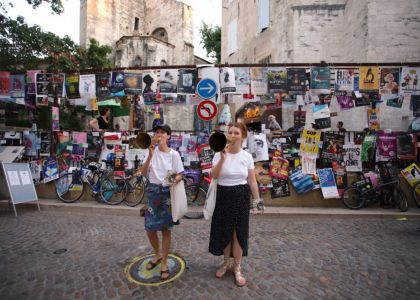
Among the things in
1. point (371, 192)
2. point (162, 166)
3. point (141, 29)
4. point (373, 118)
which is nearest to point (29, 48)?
point (162, 166)

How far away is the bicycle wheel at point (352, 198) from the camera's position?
687 centimetres

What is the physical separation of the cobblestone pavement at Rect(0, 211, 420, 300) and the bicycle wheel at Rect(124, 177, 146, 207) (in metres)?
1.10

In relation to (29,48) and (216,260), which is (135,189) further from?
(29,48)

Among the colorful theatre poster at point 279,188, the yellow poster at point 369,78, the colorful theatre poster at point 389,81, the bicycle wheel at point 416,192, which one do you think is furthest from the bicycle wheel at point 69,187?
the bicycle wheel at point 416,192

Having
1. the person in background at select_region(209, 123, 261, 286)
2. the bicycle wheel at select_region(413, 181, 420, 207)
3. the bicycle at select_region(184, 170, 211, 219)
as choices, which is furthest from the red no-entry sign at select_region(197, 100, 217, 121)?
the bicycle wheel at select_region(413, 181, 420, 207)

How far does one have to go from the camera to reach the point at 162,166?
11.0ft

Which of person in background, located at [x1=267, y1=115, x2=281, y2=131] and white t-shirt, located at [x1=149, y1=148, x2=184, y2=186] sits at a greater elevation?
person in background, located at [x1=267, y1=115, x2=281, y2=131]

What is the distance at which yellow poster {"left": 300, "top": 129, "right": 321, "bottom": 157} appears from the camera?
6977mm

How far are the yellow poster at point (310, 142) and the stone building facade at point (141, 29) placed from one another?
852 inches

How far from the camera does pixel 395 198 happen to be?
6805 millimetres

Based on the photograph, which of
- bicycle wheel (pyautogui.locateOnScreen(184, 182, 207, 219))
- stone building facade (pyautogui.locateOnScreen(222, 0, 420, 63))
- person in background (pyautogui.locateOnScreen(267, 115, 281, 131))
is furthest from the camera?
stone building facade (pyautogui.locateOnScreen(222, 0, 420, 63))

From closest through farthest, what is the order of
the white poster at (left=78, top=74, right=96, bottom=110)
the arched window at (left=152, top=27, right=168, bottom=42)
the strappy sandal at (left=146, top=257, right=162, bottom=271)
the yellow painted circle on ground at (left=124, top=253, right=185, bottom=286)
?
1. the yellow painted circle on ground at (left=124, top=253, right=185, bottom=286)
2. the strappy sandal at (left=146, top=257, right=162, bottom=271)
3. the white poster at (left=78, top=74, right=96, bottom=110)
4. the arched window at (left=152, top=27, right=168, bottom=42)

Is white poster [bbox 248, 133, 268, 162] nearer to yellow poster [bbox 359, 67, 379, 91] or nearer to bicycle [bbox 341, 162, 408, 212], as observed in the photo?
bicycle [bbox 341, 162, 408, 212]

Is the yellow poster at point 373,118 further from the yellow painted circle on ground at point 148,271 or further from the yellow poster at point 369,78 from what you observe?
the yellow painted circle on ground at point 148,271
